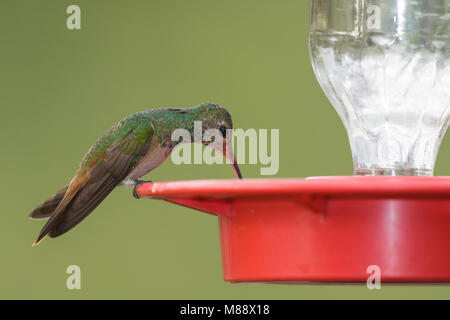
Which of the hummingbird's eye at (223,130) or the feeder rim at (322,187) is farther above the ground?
the hummingbird's eye at (223,130)

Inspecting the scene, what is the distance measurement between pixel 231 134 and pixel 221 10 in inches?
91.5

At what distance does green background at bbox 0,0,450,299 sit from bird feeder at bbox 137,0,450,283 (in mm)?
1849

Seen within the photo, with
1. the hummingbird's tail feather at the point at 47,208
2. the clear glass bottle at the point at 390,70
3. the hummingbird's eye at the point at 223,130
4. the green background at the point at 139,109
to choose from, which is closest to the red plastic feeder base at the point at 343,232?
the clear glass bottle at the point at 390,70

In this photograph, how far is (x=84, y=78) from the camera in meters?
5.32

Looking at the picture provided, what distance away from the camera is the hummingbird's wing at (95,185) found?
2.92 meters

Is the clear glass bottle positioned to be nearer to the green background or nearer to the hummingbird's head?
the hummingbird's head

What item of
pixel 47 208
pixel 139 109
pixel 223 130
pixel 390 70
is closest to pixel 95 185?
pixel 47 208

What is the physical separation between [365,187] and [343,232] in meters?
0.23

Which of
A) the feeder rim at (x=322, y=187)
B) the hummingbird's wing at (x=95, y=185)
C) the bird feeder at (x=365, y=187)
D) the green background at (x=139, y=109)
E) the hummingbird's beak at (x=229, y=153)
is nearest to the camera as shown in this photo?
the feeder rim at (x=322, y=187)

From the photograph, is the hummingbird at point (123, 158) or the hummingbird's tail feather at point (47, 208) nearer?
the hummingbird at point (123, 158)

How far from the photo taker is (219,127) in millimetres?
3258

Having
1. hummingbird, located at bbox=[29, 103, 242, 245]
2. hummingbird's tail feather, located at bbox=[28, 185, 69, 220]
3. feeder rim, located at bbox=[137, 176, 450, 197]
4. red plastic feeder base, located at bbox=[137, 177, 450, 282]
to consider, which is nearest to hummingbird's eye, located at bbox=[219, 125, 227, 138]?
hummingbird, located at bbox=[29, 103, 242, 245]

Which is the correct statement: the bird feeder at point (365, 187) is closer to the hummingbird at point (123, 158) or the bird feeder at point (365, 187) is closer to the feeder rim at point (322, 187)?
the feeder rim at point (322, 187)
